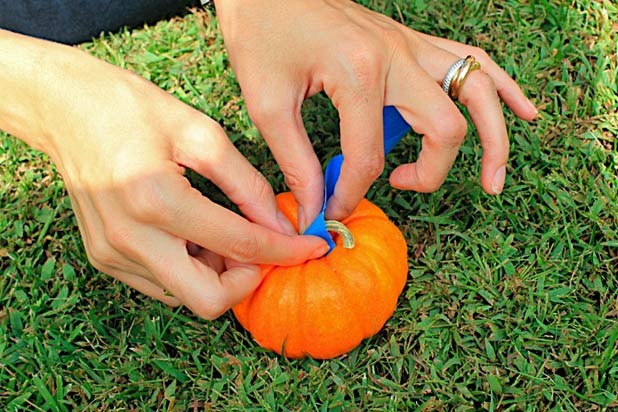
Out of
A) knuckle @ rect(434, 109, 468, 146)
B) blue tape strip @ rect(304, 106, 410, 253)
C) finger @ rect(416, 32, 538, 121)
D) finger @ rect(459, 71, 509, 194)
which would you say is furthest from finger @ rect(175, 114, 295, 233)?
finger @ rect(416, 32, 538, 121)

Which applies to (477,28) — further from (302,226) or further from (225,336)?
(225,336)

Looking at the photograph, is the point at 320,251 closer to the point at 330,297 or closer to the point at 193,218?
the point at 330,297

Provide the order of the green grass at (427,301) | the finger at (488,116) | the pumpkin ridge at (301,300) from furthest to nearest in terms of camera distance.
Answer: the green grass at (427,301)
the pumpkin ridge at (301,300)
the finger at (488,116)

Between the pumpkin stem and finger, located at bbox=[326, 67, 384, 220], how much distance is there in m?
0.27

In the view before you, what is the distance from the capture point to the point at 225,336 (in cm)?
275

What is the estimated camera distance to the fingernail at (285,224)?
8.02ft

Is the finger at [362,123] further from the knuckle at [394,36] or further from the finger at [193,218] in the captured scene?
the finger at [193,218]

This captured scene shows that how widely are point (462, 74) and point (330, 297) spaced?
2.73 ft

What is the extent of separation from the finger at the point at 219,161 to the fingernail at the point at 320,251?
0.25 meters

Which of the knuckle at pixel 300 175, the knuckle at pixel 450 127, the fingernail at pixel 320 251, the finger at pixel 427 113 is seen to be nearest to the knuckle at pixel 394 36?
the finger at pixel 427 113

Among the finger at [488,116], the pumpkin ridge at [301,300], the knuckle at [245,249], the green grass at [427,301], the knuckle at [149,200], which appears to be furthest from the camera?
the green grass at [427,301]

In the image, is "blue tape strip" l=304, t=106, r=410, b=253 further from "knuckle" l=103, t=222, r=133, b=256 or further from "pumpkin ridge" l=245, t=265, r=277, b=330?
"knuckle" l=103, t=222, r=133, b=256

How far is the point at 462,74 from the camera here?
2338mm

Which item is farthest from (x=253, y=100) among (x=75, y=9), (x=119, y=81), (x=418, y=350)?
(x=75, y=9)
